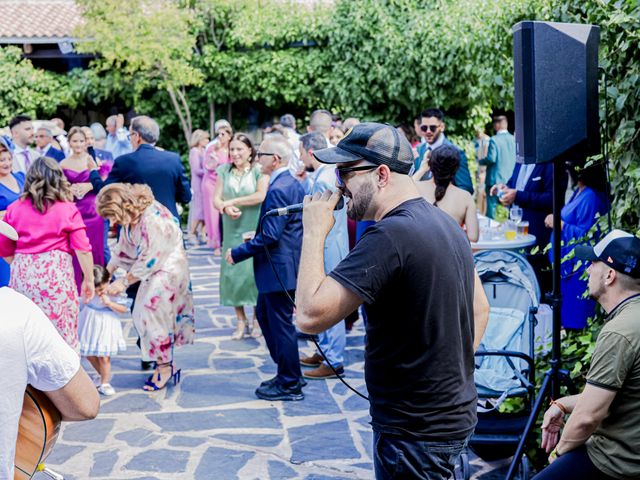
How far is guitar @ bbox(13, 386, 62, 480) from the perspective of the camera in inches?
98.5

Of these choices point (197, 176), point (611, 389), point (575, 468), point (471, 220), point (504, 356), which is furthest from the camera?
point (197, 176)

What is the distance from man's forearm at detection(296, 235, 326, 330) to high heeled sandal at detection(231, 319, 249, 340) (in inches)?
207

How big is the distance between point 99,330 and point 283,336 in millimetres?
1449

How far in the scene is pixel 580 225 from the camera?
Answer: 552cm

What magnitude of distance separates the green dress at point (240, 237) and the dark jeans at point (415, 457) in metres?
4.95

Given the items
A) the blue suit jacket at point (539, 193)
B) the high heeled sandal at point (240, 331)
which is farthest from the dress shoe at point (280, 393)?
the blue suit jacket at point (539, 193)

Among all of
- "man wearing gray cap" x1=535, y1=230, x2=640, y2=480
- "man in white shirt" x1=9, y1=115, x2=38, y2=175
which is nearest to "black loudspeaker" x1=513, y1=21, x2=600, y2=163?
"man wearing gray cap" x1=535, y1=230, x2=640, y2=480

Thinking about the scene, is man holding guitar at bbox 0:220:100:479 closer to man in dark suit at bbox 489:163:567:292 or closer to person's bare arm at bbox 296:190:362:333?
person's bare arm at bbox 296:190:362:333

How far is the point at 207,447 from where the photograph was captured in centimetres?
516

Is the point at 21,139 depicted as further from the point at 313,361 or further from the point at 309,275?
the point at 309,275

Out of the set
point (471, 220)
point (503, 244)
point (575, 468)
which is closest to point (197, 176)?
point (503, 244)

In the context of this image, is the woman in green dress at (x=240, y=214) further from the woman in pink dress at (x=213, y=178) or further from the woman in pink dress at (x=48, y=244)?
the woman in pink dress at (x=213, y=178)

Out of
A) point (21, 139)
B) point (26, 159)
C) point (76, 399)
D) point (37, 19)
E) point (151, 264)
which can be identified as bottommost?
point (151, 264)

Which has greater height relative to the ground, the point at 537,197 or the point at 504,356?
the point at 537,197
